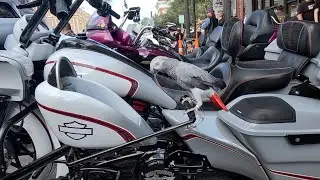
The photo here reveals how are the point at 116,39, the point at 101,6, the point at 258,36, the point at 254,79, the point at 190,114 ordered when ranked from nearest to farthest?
the point at 190,114, the point at 254,79, the point at 101,6, the point at 116,39, the point at 258,36

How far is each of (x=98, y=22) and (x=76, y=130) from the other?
329cm

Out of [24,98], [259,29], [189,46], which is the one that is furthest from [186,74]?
[189,46]

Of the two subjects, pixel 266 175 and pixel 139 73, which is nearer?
pixel 266 175

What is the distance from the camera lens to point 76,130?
2.18 m

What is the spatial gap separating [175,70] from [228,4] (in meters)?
10.7

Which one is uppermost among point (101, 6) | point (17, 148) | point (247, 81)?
point (101, 6)

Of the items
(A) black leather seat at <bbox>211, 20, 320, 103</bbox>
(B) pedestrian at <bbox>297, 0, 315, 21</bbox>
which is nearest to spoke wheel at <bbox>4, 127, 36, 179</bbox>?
(A) black leather seat at <bbox>211, 20, 320, 103</bbox>

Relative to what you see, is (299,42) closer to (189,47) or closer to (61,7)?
(61,7)

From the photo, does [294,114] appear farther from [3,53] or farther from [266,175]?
[3,53]

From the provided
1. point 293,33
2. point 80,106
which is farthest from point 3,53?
point 293,33

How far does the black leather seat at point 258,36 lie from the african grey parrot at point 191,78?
357 centimetres

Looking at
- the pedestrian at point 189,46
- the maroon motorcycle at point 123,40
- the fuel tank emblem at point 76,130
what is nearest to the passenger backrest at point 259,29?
the maroon motorcycle at point 123,40

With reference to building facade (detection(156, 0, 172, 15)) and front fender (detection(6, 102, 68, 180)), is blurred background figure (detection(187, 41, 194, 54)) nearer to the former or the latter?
front fender (detection(6, 102, 68, 180))

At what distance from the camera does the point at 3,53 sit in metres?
2.66
